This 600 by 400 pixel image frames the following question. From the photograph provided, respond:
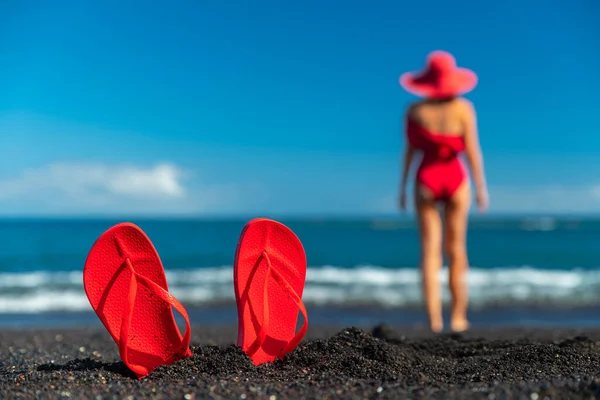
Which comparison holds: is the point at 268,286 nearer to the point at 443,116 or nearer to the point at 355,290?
the point at 443,116

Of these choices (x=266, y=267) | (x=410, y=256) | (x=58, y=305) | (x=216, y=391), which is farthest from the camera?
(x=410, y=256)

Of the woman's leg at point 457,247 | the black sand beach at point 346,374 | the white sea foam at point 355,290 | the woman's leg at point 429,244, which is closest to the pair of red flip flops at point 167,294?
the black sand beach at point 346,374

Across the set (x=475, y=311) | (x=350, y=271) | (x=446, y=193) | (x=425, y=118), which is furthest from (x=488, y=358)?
(x=350, y=271)

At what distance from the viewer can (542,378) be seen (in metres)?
2.35

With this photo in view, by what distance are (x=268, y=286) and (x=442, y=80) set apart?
268 centimetres

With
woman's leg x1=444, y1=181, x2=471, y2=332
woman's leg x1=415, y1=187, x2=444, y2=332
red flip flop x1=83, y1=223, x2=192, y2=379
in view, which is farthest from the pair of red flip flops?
woman's leg x1=444, y1=181, x2=471, y2=332

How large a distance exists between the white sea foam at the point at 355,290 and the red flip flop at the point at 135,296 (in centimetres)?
602

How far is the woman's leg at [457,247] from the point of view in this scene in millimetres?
4625

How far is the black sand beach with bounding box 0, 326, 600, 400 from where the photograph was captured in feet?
6.75

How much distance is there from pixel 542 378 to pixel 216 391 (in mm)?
1323

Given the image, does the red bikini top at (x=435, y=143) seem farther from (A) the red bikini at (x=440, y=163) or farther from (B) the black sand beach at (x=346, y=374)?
(B) the black sand beach at (x=346, y=374)

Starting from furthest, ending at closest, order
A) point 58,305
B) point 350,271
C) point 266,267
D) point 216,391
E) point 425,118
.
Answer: point 350,271 → point 58,305 → point 425,118 → point 266,267 → point 216,391

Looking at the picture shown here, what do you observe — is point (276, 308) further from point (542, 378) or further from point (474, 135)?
point (474, 135)

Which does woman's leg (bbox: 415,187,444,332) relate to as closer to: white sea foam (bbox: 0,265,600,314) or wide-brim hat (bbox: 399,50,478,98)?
wide-brim hat (bbox: 399,50,478,98)
